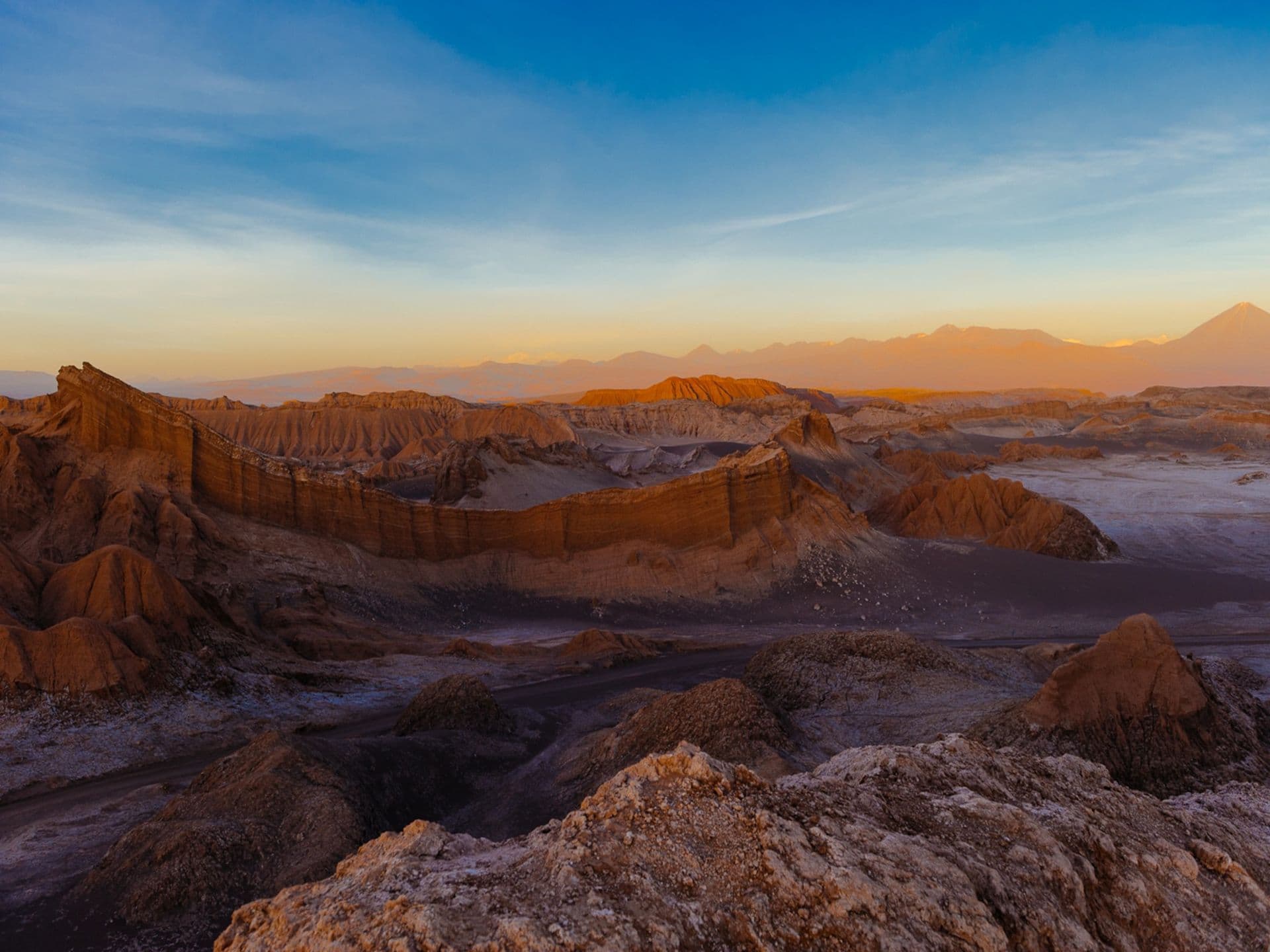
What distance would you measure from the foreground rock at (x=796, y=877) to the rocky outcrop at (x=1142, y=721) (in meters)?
4.81

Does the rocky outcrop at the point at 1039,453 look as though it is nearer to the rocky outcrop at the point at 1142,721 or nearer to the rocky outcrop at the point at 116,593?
the rocky outcrop at the point at 1142,721

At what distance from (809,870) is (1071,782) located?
2961 millimetres

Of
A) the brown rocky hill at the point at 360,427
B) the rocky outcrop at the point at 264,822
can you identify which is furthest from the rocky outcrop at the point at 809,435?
the rocky outcrop at the point at 264,822

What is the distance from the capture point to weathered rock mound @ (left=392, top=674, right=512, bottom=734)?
13.1 metres

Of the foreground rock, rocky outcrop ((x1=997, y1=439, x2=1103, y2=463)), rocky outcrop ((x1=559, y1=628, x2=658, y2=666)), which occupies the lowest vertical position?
rocky outcrop ((x1=997, y1=439, x2=1103, y2=463))

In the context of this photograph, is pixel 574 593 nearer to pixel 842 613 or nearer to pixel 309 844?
pixel 842 613

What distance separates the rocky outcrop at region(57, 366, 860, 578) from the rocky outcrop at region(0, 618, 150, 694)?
26.2 feet

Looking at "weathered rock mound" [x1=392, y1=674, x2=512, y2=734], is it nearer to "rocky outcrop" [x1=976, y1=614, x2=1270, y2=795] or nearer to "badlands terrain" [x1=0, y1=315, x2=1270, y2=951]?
"badlands terrain" [x1=0, y1=315, x2=1270, y2=951]

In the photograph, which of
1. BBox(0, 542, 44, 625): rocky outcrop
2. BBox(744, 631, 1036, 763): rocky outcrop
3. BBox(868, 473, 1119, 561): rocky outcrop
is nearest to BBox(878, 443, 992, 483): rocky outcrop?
BBox(868, 473, 1119, 561): rocky outcrop

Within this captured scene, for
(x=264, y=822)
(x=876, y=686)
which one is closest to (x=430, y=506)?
(x=876, y=686)

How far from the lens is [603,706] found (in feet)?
48.8

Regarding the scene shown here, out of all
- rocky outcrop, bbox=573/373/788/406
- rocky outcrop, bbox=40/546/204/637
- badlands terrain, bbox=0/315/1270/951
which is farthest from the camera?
rocky outcrop, bbox=573/373/788/406

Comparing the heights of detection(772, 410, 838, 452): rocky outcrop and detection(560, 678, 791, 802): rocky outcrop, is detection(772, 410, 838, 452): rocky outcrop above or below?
above

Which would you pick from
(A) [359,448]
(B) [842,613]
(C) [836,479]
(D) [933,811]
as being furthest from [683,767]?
(A) [359,448]
